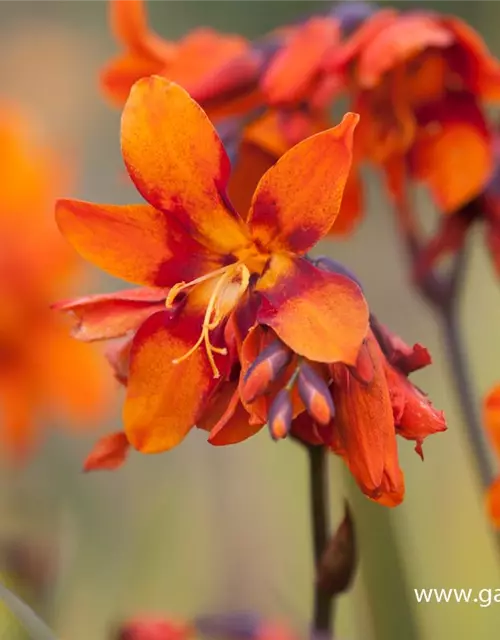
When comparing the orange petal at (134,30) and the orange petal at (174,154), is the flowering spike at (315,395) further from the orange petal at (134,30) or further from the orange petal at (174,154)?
the orange petal at (134,30)

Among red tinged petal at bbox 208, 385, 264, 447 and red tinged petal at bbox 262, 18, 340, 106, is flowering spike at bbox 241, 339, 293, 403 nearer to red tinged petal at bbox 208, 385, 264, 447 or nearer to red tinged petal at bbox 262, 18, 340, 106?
red tinged petal at bbox 208, 385, 264, 447

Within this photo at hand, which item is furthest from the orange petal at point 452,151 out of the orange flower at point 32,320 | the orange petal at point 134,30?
the orange flower at point 32,320

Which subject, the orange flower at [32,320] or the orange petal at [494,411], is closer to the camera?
the orange petal at [494,411]

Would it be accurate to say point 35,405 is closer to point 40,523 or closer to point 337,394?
point 40,523

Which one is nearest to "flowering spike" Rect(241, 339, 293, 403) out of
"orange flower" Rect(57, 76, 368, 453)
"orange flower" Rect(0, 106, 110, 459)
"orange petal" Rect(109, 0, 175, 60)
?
"orange flower" Rect(57, 76, 368, 453)

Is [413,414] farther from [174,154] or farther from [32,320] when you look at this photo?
[32,320]

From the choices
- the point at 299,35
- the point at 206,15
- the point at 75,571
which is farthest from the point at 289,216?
the point at 206,15
